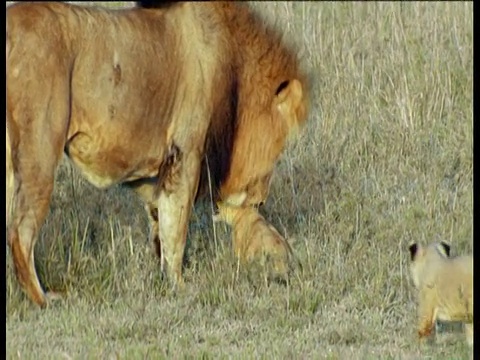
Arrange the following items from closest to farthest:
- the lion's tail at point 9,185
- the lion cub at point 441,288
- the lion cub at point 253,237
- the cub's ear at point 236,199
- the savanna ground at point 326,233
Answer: the lion cub at point 441,288 → the savanna ground at point 326,233 → the lion's tail at point 9,185 → the lion cub at point 253,237 → the cub's ear at point 236,199

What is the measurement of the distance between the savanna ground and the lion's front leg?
0.31 ft

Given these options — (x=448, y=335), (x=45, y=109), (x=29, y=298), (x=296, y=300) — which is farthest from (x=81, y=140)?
(x=448, y=335)

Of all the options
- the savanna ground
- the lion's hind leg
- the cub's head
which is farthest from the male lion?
the cub's head

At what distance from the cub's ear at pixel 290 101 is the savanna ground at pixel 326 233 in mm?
622

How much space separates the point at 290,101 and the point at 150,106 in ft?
3.07

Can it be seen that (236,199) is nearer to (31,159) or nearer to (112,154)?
(112,154)

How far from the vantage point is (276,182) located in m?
8.52

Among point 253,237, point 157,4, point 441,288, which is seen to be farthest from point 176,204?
point 441,288

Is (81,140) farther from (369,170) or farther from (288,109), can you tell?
(369,170)

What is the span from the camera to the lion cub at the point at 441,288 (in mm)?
6387

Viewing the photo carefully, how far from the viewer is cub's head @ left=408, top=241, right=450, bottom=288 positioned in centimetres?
657

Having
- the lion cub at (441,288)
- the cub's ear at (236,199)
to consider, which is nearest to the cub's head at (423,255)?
the lion cub at (441,288)

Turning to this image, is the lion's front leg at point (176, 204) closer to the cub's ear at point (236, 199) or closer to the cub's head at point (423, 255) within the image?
the cub's ear at point (236, 199)
